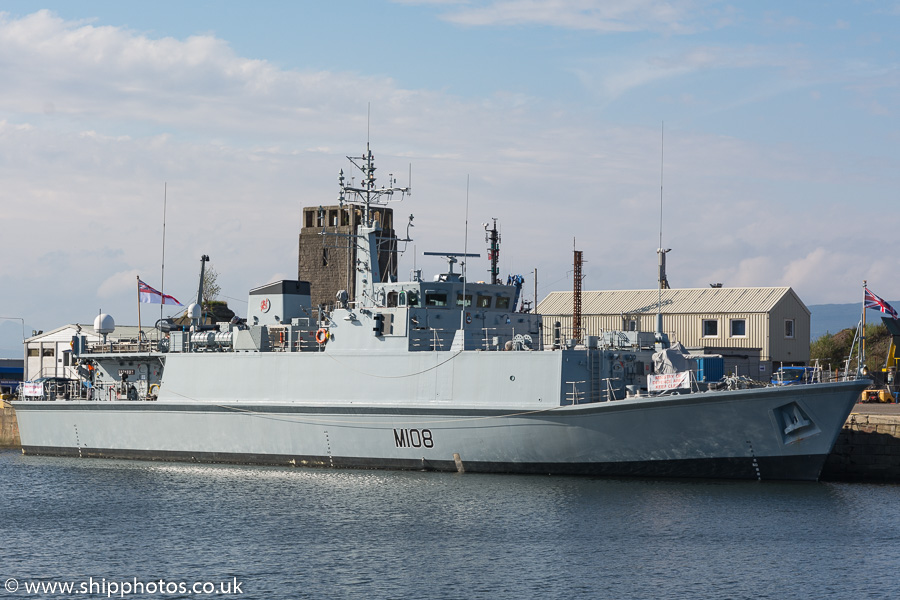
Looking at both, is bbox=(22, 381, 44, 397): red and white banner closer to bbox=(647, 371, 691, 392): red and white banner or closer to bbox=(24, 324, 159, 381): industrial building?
bbox=(24, 324, 159, 381): industrial building

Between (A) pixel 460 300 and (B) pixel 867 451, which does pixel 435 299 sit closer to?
(A) pixel 460 300

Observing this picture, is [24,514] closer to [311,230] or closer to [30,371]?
[30,371]

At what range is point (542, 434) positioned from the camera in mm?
22797

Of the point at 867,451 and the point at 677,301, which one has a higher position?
the point at 677,301

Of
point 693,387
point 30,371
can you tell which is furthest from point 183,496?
point 30,371

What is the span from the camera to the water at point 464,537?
581 inches

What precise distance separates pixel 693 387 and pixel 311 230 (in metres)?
36.0

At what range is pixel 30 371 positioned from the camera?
1937 inches

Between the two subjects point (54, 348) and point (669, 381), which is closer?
point (669, 381)

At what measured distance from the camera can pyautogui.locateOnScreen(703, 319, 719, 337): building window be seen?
37.1 meters

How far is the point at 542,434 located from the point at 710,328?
53.6 feet

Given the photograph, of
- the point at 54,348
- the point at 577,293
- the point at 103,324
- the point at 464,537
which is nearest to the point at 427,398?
the point at 464,537

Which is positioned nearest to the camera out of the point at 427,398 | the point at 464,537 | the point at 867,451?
the point at 464,537

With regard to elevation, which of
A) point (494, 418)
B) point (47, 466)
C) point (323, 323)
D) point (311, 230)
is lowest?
point (47, 466)
